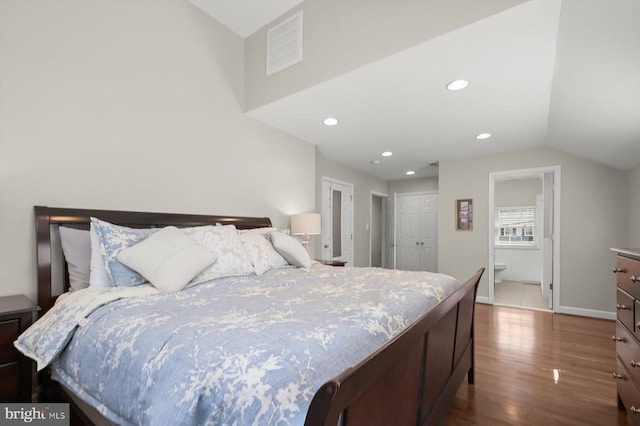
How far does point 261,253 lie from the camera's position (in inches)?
96.0

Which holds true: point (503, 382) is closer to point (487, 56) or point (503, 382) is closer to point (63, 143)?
point (487, 56)

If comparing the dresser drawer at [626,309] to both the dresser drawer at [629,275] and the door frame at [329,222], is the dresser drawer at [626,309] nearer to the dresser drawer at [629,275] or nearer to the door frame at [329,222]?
the dresser drawer at [629,275]

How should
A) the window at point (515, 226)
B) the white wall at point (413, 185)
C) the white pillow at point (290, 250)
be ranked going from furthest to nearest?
1. the white wall at point (413, 185)
2. the window at point (515, 226)
3. the white pillow at point (290, 250)

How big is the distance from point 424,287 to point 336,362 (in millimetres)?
1074

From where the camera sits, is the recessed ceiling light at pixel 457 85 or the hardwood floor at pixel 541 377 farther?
the recessed ceiling light at pixel 457 85

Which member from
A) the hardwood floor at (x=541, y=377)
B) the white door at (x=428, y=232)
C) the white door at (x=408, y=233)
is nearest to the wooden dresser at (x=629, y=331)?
the hardwood floor at (x=541, y=377)

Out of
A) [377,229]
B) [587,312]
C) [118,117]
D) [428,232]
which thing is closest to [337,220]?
[377,229]

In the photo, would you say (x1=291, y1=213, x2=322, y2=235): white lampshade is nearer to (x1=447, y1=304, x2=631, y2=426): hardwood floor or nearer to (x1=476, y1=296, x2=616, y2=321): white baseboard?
(x1=447, y1=304, x2=631, y2=426): hardwood floor

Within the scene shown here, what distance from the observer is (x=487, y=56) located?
2.14 meters

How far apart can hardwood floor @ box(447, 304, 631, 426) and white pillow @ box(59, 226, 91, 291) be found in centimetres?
252

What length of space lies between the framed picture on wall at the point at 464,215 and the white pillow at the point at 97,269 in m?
4.91

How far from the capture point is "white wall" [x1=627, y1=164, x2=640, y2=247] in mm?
3404

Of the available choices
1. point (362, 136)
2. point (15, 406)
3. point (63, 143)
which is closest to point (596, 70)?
point (362, 136)

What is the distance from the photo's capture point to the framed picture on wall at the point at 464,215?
4.88 meters
